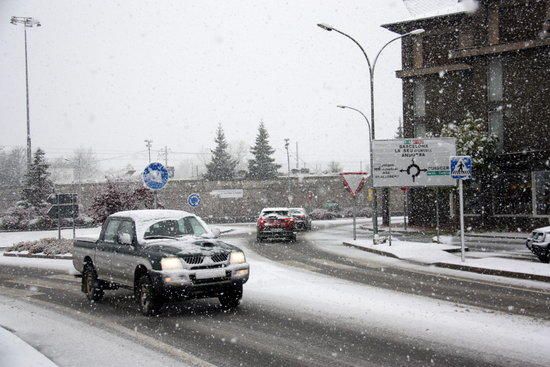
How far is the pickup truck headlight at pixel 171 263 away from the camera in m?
9.16

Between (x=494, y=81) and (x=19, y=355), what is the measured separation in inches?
1320

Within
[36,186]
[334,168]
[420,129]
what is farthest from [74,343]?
[334,168]

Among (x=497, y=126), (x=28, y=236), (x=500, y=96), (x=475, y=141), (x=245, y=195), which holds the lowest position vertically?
(x=28, y=236)

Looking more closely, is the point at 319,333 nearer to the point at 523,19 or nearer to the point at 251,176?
the point at 523,19

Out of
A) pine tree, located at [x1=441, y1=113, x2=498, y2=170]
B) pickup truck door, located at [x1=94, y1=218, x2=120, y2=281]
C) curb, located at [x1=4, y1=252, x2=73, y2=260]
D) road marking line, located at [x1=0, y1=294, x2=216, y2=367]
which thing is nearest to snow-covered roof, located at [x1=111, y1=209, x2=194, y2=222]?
pickup truck door, located at [x1=94, y1=218, x2=120, y2=281]

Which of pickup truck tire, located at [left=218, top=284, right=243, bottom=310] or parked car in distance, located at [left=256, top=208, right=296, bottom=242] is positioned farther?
parked car in distance, located at [left=256, top=208, right=296, bottom=242]

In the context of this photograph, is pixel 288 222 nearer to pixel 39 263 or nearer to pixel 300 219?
pixel 300 219

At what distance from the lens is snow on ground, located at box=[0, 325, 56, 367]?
6524mm

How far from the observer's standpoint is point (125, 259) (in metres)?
10.2

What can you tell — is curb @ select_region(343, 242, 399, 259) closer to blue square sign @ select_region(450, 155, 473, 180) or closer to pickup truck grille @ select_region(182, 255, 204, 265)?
blue square sign @ select_region(450, 155, 473, 180)

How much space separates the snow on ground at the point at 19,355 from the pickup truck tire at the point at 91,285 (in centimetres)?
330

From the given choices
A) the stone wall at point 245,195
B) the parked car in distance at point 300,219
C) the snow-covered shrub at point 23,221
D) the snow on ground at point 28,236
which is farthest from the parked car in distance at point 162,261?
the stone wall at point 245,195

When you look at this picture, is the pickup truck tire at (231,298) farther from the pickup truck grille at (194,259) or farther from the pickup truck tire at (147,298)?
the pickup truck tire at (147,298)

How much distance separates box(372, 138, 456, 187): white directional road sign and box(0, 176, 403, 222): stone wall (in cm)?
4100
